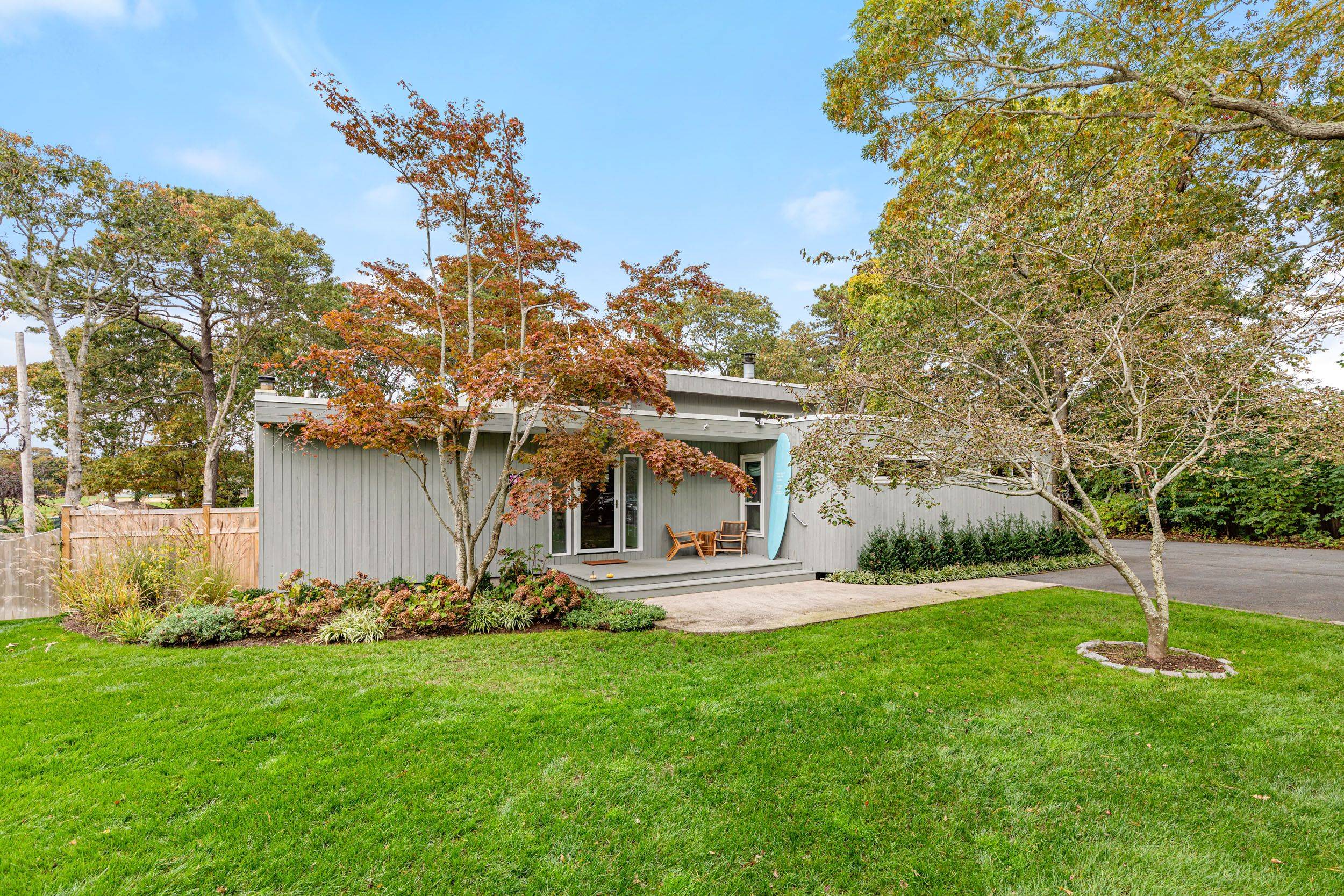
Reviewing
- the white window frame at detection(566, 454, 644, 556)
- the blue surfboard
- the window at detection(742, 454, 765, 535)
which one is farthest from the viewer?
the window at detection(742, 454, 765, 535)

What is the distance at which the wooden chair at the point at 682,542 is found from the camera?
9586 mm

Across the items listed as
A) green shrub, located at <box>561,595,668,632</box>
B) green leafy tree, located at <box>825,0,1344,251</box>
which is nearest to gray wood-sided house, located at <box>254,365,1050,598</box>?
green shrub, located at <box>561,595,668,632</box>

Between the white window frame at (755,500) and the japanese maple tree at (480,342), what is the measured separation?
9.84 feet

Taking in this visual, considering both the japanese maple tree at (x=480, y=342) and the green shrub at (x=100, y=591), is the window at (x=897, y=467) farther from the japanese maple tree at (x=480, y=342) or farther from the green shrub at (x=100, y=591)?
the green shrub at (x=100, y=591)

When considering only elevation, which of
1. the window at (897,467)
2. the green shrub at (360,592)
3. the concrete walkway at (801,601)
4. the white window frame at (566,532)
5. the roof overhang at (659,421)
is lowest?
the concrete walkway at (801,601)

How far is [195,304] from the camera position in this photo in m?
17.6

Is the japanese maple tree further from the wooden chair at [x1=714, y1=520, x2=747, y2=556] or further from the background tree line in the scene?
the background tree line

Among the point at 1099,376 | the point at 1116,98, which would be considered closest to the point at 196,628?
the point at 1099,376

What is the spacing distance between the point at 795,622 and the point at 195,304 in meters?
20.5

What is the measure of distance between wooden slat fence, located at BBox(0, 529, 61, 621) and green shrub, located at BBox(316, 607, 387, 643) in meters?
3.96

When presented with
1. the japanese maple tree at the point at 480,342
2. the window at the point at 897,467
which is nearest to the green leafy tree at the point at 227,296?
the japanese maple tree at the point at 480,342

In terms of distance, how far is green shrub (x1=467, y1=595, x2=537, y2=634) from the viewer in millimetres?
6016

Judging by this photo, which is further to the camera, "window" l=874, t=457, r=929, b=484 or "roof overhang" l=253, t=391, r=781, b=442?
"roof overhang" l=253, t=391, r=781, b=442

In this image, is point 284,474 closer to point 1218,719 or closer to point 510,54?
point 510,54
